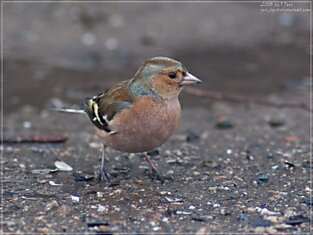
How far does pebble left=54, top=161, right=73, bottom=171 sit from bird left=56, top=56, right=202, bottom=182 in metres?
0.52

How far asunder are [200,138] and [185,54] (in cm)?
331

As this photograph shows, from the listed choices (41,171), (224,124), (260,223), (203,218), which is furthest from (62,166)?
(224,124)

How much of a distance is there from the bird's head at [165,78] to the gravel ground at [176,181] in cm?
75

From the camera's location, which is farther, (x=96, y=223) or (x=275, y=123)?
(x=275, y=123)

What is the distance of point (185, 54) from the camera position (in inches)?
400

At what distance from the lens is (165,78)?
5.38 m

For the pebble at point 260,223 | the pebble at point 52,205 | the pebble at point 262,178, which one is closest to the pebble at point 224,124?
the pebble at point 262,178

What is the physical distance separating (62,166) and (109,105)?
826 millimetres

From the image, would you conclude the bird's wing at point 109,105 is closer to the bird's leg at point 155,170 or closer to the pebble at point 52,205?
the bird's leg at point 155,170

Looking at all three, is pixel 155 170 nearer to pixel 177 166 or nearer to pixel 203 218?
pixel 177 166

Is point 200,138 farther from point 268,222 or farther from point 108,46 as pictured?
point 108,46

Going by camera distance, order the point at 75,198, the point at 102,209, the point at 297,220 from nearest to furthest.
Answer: the point at 297,220, the point at 102,209, the point at 75,198

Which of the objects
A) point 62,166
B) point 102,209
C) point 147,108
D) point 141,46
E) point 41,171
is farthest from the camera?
point 141,46

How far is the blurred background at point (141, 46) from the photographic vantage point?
348 inches
